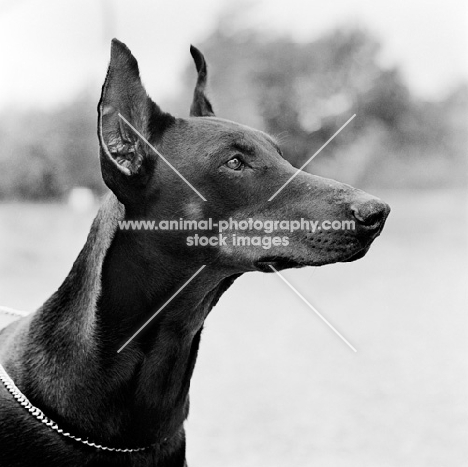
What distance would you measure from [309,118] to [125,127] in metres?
3.17

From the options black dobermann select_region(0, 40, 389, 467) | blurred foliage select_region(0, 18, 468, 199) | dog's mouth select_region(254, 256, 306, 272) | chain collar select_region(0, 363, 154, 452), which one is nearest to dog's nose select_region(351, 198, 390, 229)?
black dobermann select_region(0, 40, 389, 467)

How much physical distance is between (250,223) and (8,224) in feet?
15.4

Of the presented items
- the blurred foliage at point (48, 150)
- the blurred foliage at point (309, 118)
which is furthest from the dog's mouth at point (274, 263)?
the blurred foliage at point (48, 150)

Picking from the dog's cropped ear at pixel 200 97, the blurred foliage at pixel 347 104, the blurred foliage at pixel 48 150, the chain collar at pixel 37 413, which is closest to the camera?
the chain collar at pixel 37 413

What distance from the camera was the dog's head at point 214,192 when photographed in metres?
1.48

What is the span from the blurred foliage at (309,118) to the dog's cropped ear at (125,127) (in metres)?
2.33

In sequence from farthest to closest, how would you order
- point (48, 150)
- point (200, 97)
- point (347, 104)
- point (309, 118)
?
1. point (347, 104)
2. point (48, 150)
3. point (309, 118)
4. point (200, 97)

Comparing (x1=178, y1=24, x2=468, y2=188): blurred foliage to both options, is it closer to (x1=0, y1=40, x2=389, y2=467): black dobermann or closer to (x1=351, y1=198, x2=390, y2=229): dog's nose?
(x1=0, y1=40, x2=389, y2=467): black dobermann

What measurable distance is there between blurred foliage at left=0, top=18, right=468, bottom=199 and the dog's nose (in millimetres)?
2513

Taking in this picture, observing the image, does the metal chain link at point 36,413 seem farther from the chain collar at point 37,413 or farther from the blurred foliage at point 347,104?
the blurred foliage at point 347,104

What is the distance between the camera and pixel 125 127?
153 cm

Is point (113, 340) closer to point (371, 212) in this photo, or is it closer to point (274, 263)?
point (274, 263)

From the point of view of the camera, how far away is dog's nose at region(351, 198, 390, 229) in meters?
1.40

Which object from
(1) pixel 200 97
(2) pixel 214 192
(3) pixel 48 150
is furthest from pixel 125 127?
(3) pixel 48 150
